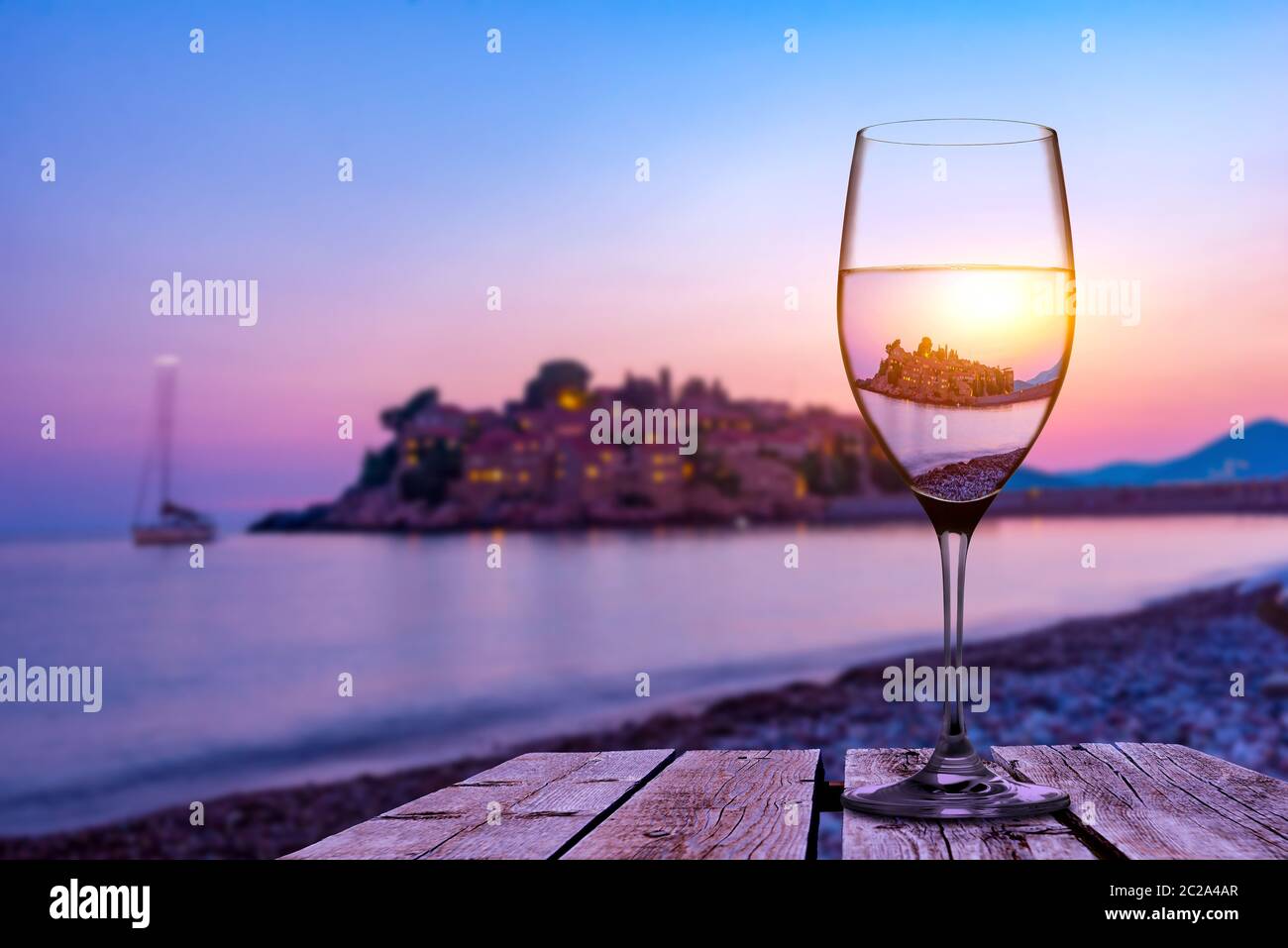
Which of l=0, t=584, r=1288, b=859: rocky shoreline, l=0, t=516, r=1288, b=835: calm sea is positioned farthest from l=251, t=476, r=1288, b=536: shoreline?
l=0, t=584, r=1288, b=859: rocky shoreline

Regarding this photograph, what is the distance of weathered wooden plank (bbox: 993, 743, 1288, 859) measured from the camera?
3.51 feet

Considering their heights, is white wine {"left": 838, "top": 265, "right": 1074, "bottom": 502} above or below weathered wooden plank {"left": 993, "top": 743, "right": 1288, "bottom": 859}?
above

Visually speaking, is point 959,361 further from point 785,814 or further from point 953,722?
point 785,814

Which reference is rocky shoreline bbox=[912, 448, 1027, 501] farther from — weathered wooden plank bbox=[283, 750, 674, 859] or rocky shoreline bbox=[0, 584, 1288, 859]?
rocky shoreline bbox=[0, 584, 1288, 859]

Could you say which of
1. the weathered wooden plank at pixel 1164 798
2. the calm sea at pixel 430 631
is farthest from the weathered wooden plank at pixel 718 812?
the calm sea at pixel 430 631

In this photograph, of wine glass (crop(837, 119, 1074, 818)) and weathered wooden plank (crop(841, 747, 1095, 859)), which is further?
wine glass (crop(837, 119, 1074, 818))

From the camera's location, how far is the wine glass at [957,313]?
1.35 meters

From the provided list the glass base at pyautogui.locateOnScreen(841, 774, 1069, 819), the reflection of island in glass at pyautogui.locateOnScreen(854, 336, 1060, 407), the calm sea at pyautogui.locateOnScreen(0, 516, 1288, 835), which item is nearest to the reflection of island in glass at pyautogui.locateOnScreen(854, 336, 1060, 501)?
the reflection of island in glass at pyautogui.locateOnScreen(854, 336, 1060, 407)

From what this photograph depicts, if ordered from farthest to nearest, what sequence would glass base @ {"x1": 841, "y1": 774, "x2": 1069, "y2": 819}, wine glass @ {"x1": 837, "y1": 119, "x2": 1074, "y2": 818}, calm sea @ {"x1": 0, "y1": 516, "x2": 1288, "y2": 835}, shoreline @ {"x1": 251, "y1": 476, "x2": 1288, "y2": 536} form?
1. shoreline @ {"x1": 251, "y1": 476, "x2": 1288, "y2": 536}
2. calm sea @ {"x1": 0, "y1": 516, "x2": 1288, "y2": 835}
3. wine glass @ {"x1": 837, "y1": 119, "x2": 1074, "y2": 818}
4. glass base @ {"x1": 841, "y1": 774, "x2": 1069, "y2": 819}

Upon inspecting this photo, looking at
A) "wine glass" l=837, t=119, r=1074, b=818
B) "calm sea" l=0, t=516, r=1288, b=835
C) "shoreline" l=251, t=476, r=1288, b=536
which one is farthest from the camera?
"shoreline" l=251, t=476, r=1288, b=536

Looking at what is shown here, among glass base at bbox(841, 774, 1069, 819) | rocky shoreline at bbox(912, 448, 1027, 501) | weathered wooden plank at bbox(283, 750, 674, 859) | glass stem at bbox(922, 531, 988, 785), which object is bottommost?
weathered wooden plank at bbox(283, 750, 674, 859)

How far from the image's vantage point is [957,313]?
1.34 m

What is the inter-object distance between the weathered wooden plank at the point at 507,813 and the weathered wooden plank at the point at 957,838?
0.85 feet

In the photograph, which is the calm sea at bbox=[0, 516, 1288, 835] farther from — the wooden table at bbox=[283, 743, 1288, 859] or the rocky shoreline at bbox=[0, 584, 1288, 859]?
the wooden table at bbox=[283, 743, 1288, 859]
